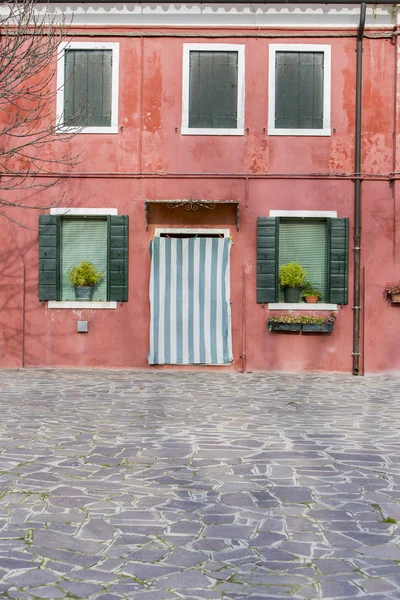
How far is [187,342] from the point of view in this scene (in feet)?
48.8

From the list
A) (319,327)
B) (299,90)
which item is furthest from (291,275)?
(299,90)

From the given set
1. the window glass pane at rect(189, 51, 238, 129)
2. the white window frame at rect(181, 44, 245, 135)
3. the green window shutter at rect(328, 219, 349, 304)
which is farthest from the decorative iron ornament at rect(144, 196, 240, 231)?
the green window shutter at rect(328, 219, 349, 304)

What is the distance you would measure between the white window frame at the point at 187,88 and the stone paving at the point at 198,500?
6291 millimetres

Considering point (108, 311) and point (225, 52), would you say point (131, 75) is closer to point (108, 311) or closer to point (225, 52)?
point (225, 52)

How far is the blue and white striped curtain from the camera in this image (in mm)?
14789

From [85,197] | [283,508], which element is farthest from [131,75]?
[283,508]

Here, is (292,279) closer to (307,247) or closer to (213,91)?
(307,247)

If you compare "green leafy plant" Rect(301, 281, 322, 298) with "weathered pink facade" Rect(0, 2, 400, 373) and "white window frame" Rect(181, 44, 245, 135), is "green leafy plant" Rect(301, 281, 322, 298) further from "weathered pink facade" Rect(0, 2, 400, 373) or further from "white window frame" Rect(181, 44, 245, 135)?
"white window frame" Rect(181, 44, 245, 135)

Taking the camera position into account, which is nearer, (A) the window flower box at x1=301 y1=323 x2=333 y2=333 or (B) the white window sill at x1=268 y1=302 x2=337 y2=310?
(A) the window flower box at x1=301 y1=323 x2=333 y2=333

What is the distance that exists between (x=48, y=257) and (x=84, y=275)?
0.76 meters

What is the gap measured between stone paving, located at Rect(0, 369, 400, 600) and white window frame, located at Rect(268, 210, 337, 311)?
4.57m

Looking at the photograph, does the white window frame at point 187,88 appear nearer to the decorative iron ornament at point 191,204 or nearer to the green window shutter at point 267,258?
the decorative iron ornament at point 191,204

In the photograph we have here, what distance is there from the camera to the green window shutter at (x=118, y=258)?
1475 centimetres

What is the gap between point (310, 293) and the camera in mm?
14750
